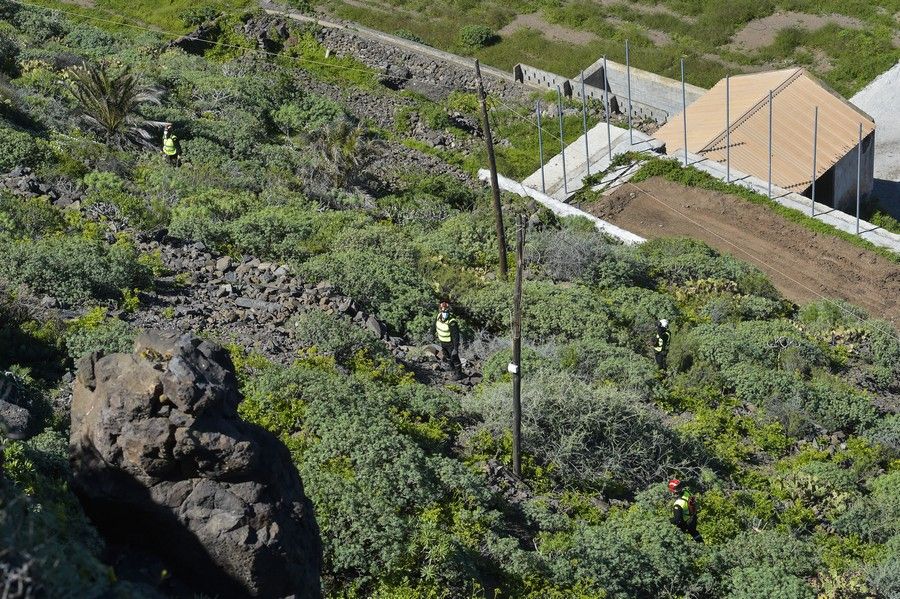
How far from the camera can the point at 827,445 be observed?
15883 mm

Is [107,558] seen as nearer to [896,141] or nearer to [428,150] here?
[428,150]

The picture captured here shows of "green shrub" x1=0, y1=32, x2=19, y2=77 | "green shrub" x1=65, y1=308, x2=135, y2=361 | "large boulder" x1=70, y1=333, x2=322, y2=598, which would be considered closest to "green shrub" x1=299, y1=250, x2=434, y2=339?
"green shrub" x1=65, y1=308, x2=135, y2=361

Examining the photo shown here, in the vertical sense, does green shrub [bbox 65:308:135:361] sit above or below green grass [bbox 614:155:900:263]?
above

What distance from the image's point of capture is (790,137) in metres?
28.8

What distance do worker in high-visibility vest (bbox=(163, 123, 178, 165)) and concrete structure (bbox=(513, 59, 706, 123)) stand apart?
14.6m

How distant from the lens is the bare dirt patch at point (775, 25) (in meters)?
38.5

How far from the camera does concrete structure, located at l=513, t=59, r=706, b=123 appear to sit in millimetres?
33188

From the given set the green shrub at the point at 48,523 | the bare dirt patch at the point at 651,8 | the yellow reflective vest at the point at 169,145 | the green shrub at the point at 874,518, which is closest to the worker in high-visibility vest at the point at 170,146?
the yellow reflective vest at the point at 169,145

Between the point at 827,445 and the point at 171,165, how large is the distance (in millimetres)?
13462

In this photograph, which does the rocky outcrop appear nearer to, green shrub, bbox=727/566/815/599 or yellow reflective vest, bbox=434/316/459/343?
yellow reflective vest, bbox=434/316/459/343

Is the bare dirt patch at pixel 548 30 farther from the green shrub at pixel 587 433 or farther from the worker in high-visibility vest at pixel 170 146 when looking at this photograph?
the green shrub at pixel 587 433

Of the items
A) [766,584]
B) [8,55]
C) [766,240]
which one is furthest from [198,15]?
[766,584]

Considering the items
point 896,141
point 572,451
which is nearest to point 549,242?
point 572,451

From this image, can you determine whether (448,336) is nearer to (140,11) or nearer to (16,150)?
(16,150)
